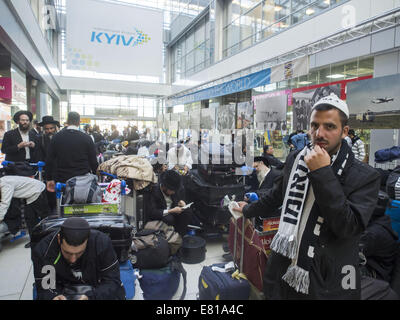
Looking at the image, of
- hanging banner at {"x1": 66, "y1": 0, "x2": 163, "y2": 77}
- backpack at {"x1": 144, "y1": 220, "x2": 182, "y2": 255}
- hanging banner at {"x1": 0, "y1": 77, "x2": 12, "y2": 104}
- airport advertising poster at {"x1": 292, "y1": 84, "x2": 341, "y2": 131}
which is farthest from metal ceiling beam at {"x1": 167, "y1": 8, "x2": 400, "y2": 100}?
hanging banner at {"x1": 0, "y1": 77, "x2": 12, "y2": 104}

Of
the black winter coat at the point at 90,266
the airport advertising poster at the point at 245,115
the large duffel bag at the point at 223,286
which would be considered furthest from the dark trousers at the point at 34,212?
the airport advertising poster at the point at 245,115

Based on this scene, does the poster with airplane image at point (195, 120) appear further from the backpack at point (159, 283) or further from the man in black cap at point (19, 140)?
the backpack at point (159, 283)

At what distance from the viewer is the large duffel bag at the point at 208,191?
417 centimetres

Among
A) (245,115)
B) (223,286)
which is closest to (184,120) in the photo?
(245,115)

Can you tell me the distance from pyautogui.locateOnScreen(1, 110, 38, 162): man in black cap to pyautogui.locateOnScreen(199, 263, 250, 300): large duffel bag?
3.90 meters

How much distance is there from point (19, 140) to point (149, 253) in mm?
3426

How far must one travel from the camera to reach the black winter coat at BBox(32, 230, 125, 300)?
176 centimetres

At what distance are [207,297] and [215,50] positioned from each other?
14.8 metres

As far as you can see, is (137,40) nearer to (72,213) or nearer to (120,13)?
(120,13)

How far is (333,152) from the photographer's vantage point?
1.32 meters

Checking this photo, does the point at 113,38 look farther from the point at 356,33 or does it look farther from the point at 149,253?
the point at 149,253

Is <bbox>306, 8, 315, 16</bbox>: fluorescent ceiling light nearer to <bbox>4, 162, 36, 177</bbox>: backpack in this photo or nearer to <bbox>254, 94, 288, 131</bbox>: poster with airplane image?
<bbox>254, 94, 288, 131</bbox>: poster with airplane image

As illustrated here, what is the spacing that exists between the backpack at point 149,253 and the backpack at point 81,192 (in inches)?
25.8
